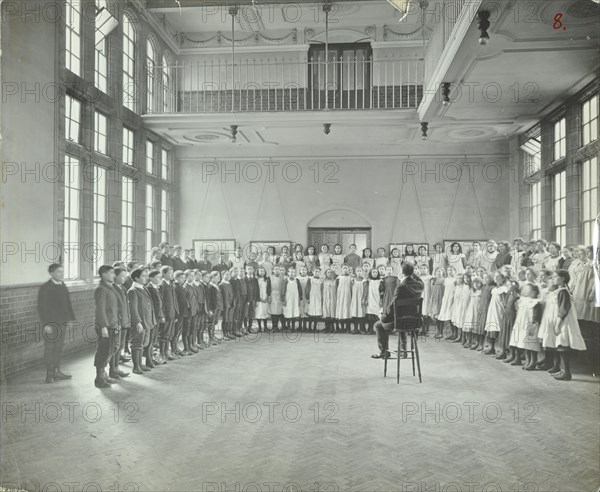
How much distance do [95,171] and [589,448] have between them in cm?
834

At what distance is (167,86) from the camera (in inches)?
474

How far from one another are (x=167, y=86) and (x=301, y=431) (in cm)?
991

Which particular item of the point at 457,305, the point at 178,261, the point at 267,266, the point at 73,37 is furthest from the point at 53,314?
the point at 457,305

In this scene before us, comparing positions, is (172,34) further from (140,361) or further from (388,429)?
(388,429)

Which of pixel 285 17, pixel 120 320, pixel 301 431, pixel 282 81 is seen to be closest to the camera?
pixel 301 431

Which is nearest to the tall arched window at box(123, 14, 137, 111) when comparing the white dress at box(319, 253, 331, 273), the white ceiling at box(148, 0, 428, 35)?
the white ceiling at box(148, 0, 428, 35)

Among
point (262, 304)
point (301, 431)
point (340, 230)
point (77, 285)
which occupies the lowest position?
point (301, 431)

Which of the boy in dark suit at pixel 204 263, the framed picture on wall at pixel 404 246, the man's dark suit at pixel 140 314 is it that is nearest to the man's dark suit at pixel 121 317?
the man's dark suit at pixel 140 314

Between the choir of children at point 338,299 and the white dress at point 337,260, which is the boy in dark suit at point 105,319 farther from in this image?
the white dress at point 337,260

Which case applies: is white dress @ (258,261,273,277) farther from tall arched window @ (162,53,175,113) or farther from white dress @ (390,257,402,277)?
tall arched window @ (162,53,175,113)

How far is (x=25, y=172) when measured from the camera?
239 inches

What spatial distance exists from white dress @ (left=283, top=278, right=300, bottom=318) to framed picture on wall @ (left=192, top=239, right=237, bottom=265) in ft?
6.10

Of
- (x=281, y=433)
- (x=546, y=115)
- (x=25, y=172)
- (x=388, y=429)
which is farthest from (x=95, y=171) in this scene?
(x=546, y=115)

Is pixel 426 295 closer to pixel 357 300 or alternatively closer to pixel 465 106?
pixel 357 300
